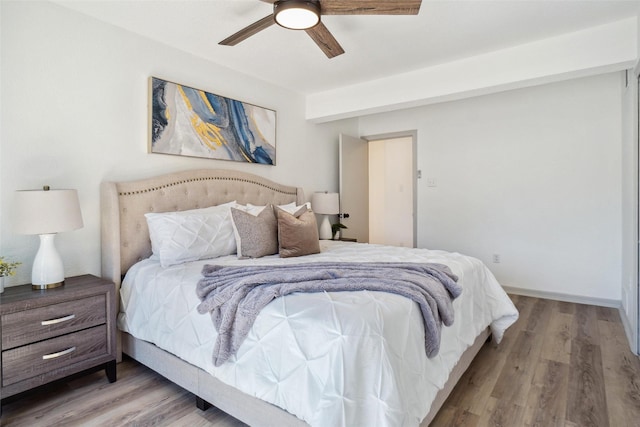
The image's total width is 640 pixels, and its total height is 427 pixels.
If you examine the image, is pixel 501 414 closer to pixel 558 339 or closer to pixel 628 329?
pixel 558 339

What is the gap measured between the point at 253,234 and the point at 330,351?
1596 millimetres

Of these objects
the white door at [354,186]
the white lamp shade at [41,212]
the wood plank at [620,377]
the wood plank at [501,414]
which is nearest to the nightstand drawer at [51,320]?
the white lamp shade at [41,212]

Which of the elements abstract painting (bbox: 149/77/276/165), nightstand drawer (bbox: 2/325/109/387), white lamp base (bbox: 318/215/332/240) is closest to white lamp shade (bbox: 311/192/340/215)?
white lamp base (bbox: 318/215/332/240)

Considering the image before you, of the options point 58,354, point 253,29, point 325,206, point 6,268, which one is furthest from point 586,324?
point 6,268

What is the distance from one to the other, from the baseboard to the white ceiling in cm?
269

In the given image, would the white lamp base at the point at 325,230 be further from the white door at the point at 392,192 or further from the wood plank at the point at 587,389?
the wood plank at the point at 587,389

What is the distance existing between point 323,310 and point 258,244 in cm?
142

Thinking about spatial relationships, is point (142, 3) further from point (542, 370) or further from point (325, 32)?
point (542, 370)

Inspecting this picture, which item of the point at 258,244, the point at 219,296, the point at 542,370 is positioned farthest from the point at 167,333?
the point at 542,370

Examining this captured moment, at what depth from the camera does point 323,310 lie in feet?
4.68

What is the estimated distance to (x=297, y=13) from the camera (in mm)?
1899

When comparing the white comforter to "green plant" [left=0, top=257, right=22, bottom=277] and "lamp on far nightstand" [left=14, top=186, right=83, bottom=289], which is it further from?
"green plant" [left=0, top=257, right=22, bottom=277]

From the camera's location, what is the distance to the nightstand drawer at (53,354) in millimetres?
1807

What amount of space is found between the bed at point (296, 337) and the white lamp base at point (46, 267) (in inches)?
14.6
